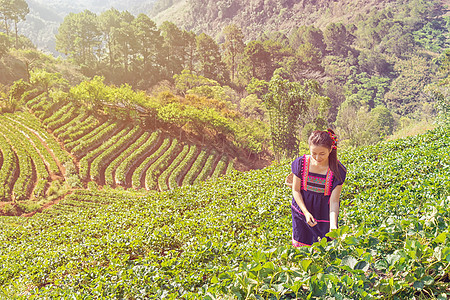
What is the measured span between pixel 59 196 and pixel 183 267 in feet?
57.5

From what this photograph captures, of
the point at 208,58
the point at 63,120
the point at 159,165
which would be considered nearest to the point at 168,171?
the point at 159,165

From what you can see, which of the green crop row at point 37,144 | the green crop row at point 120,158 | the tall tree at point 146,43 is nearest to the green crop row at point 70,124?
the green crop row at point 37,144

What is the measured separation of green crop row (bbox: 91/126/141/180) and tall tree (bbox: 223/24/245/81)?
31.3 meters

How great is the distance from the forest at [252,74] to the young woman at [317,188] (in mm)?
12404

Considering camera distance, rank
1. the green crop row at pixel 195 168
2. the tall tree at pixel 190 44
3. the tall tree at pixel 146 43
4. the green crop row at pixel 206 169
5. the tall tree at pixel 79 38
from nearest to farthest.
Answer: the green crop row at pixel 195 168 < the green crop row at pixel 206 169 < the tall tree at pixel 146 43 < the tall tree at pixel 79 38 < the tall tree at pixel 190 44

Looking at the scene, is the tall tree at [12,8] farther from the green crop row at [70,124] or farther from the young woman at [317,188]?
the young woman at [317,188]

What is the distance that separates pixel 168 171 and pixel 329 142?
848 inches

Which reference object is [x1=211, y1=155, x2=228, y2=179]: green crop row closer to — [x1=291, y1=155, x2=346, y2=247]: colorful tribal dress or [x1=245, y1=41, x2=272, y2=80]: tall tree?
[x1=291, y1=155, x2=346, y2=247]: colorful tribal dress

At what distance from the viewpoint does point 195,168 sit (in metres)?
24.9

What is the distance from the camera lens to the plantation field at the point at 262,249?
185cm

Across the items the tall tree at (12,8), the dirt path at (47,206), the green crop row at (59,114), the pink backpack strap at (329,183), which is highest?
the tall tree at (12,8)

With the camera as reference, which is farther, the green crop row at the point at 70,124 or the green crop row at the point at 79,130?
the green crop row at the point at 70,124

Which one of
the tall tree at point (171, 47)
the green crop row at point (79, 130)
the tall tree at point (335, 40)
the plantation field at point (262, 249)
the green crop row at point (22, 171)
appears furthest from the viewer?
the tall tree at point (335, 40)

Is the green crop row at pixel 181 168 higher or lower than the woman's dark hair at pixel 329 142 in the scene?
lower
